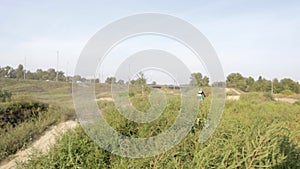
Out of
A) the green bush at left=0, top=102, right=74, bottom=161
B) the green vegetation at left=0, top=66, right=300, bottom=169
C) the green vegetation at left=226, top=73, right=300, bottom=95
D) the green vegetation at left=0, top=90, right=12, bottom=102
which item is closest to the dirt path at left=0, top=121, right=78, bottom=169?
the green vegetation at left=0, top=66, right=300, bottom=169

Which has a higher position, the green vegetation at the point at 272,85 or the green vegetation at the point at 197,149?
the green vegetation at the point at 272,85

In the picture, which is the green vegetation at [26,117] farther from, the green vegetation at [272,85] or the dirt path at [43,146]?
the green vegetation at [272,85]

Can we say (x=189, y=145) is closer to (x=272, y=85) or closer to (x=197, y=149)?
(x=197, y=149)

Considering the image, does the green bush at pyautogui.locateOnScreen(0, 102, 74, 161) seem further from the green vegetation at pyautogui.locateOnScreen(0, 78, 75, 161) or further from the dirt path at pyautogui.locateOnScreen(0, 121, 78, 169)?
the dirt path at pyautogui.locateOnScreen(0, 121, 78, 169)

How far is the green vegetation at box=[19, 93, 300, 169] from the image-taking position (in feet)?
5.00

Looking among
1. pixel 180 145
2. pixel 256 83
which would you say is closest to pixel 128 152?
pixel 180 145

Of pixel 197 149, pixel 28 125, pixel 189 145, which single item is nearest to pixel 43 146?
pixel 28 125

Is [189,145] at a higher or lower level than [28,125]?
higher

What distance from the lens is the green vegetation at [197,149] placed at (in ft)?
5.00

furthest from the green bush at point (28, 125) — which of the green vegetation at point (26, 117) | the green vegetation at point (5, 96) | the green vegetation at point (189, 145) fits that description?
the green vegetation at point (189, 145)

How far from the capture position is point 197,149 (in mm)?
1870

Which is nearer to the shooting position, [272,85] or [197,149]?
[197,149]

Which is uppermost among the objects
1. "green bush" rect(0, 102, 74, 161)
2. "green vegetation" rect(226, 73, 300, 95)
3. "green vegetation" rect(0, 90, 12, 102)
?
"green vegetation" rect(226, 73, 300, 95)

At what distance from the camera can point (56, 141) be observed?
2.47 meters
